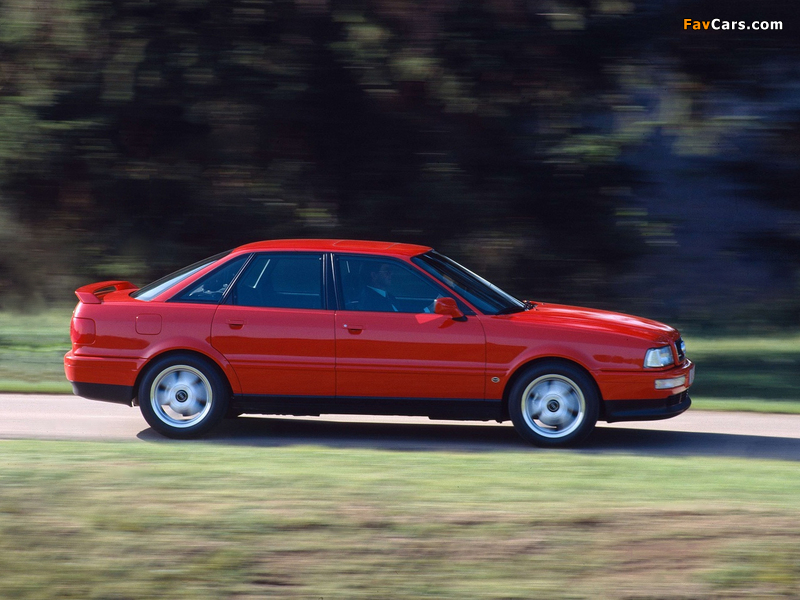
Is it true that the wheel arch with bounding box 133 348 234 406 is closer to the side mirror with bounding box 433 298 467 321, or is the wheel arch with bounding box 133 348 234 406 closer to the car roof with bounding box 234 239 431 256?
the car roof with bounding box 234 239 431 256

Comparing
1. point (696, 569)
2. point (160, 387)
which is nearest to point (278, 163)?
point (160, 387)

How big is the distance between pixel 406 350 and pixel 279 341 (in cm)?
99

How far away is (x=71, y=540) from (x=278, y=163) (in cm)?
974

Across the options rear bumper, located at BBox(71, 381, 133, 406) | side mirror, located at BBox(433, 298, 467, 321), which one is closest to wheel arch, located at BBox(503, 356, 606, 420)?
side mirror, located at BBox(433, 298, 467, 321)

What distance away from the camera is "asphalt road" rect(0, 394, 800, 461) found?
26.2ft

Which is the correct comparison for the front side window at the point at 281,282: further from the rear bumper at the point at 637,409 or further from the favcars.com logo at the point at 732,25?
the favcars.com logo at the point at 732,25

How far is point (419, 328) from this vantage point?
303 inches

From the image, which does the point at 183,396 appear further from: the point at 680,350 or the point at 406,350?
the point at 680,350

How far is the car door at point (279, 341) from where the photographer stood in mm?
7781

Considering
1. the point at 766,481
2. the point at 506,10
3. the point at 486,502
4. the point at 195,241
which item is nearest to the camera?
the point at 486,502

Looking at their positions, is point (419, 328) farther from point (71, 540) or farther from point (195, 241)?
point (195, 241)

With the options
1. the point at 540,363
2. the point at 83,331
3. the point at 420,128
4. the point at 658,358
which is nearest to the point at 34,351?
the point at 420,128

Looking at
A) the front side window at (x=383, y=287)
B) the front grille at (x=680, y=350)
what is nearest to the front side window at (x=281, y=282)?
the front side window at (x=383, y=287)

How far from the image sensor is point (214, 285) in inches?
316
